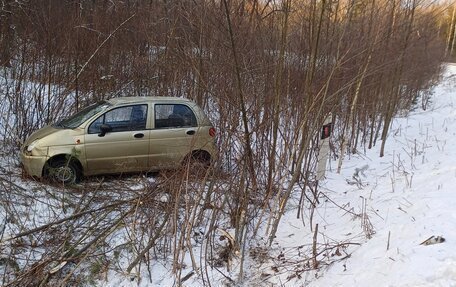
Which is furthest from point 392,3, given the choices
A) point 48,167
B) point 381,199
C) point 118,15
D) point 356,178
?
point 48,167

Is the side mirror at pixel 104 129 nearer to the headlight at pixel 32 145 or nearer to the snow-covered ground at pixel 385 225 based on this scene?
the headlight at pixel 32 145

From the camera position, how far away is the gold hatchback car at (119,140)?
6863 mm

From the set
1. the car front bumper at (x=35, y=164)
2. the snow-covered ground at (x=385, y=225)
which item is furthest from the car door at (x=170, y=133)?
the snow-covered ground at (x=385, y=225)

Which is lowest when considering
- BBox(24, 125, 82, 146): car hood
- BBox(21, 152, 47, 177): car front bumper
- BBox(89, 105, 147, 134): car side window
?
BBox(21, 152, 47, 177): car front bumper

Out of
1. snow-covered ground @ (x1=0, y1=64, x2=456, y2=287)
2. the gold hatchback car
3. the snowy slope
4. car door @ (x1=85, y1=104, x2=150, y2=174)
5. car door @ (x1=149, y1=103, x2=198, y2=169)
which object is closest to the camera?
the snowy slope

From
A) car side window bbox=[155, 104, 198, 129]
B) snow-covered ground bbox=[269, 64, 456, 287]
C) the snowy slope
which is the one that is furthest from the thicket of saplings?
car side window bbox=[155, 104, 198, 129]

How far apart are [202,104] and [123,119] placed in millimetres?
3351

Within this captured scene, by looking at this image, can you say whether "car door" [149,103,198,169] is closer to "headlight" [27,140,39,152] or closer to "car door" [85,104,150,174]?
"car door" [85,104,150,174]

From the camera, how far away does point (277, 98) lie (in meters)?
6.52

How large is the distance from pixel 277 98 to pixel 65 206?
11.9ft

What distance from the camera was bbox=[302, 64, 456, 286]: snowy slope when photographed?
3438mm

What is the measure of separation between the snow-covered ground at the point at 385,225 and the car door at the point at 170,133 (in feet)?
8.18

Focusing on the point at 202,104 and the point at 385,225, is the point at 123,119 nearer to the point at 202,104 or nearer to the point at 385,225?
the point at 202,104

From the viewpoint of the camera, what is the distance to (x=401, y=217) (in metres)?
4.83
